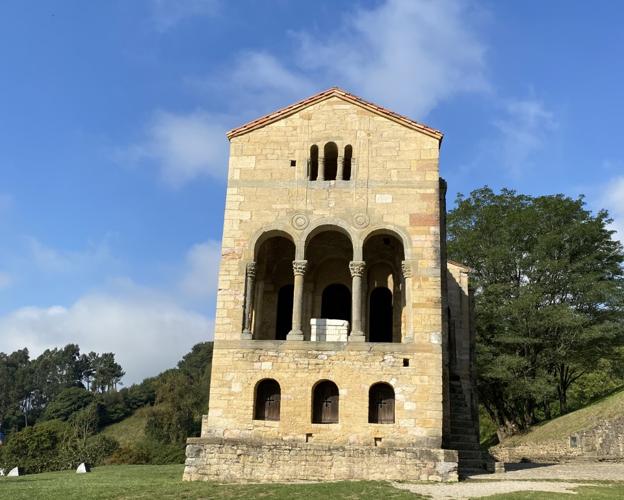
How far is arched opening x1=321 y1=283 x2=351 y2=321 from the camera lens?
23.5 meters

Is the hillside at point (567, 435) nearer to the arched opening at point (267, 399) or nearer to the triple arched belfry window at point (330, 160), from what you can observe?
the arched opening at point (267, 399)

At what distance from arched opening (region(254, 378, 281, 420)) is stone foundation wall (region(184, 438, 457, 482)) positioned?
3.60 feet

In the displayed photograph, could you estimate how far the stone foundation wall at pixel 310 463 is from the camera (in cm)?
1623

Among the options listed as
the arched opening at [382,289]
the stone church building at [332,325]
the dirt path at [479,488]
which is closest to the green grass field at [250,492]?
the dirt path at [479,488]

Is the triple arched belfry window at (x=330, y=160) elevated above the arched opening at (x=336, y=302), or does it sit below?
above

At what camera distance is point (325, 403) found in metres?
18.0

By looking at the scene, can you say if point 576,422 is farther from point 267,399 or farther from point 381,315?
point 267,399

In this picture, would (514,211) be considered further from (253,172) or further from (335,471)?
(335,471)

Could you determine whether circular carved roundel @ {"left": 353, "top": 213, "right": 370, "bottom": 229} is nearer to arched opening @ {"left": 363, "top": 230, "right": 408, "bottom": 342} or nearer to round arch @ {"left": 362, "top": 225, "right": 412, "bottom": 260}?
round arch @ {"left": 362, "top": 225, "right": 412, "bottom": 260}

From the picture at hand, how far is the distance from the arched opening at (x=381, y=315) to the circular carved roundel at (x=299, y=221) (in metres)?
5.43

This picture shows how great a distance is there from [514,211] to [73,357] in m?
89.5

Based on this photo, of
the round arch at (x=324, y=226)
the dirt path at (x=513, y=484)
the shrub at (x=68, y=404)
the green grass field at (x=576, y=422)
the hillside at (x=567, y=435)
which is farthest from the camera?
the shrub at (x=68, y=404)

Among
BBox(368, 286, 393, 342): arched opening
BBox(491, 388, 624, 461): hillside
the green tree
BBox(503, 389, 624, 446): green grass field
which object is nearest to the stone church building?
BBox(368, 286, 393, 342): arched opening

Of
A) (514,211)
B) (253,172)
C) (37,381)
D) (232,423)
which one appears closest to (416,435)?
(232,423)
